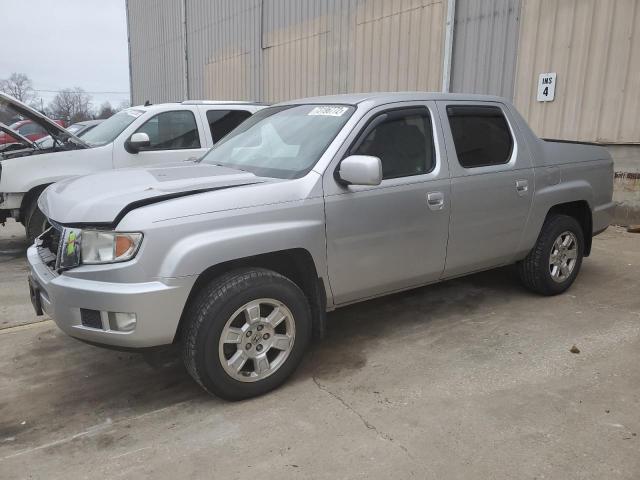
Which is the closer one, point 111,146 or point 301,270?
point 301,270

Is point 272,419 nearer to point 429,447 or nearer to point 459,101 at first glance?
point 429,447

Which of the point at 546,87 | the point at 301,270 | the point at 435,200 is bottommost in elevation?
the point at 301,270

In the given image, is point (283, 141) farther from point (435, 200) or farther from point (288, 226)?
point (435, 200)

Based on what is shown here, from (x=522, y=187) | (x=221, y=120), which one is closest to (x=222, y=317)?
(x=522, y=187)

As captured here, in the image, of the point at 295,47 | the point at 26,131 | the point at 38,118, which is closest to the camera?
the point at 38,118

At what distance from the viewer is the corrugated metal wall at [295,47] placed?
10742mm

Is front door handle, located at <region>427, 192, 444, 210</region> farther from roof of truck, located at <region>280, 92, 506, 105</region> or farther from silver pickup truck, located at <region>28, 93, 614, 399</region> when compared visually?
roof of truck, located at <region>280, 92, 506, 105</region>

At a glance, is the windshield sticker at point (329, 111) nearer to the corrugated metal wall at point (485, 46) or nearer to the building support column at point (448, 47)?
the corrugated metal wall at point (485, 46)

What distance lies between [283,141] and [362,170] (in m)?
0.87

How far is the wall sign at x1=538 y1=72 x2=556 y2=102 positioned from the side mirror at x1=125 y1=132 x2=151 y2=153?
6.18 metres

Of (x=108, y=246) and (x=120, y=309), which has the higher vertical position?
(x=108, y=246)

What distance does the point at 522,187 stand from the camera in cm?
440

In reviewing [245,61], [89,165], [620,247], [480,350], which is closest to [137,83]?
[245,61]

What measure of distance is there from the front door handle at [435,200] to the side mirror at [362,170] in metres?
0.74
